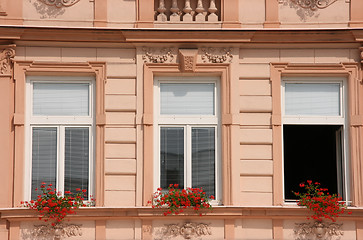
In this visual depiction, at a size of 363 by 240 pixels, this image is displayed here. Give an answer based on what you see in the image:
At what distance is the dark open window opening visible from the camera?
15516 millimetres

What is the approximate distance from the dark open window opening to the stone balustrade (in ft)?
8.30

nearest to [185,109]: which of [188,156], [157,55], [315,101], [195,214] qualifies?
[188,156]

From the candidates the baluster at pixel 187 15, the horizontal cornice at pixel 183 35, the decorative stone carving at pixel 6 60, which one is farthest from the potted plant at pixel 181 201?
the decorative stone carving at pixel 6 60

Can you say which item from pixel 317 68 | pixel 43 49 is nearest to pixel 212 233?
pixel 317 68

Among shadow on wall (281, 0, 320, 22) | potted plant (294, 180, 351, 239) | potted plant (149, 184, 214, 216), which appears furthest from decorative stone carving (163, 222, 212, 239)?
shadow on wall (281, 0, 320, 22)

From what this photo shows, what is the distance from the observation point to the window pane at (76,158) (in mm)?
15344

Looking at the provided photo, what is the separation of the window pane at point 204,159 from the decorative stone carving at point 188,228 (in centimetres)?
68

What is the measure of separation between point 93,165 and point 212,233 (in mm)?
2497

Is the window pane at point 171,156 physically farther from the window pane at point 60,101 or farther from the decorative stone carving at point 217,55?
the window pane at point 60,101

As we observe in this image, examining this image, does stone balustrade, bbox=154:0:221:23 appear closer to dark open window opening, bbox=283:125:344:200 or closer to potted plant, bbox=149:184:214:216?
dark open window opening, bbox=283:125:344:200

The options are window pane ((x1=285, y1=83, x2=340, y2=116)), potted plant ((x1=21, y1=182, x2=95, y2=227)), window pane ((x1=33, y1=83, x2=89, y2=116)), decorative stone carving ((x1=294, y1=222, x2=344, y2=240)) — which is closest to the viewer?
potted plant ((x1=21, y1=182, x2=95, y2=227))

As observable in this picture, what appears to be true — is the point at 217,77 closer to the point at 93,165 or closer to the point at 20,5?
the point at 93,165

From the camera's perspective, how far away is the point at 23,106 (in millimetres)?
15273

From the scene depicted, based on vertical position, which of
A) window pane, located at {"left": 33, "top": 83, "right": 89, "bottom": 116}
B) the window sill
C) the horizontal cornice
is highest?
the horizontal cornice
